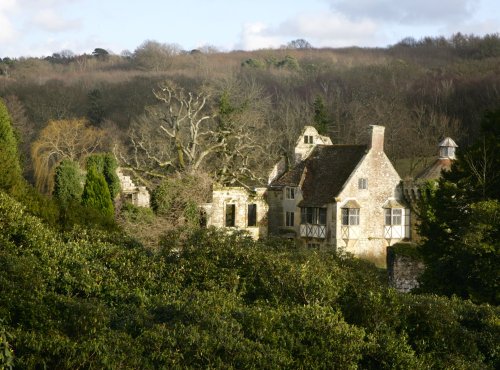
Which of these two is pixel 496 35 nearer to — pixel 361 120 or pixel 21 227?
pixel 361 120

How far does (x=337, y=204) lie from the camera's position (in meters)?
44.5

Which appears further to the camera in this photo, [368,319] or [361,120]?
[361,120]

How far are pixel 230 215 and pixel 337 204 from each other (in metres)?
5.44

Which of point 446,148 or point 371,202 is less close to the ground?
point 446,148

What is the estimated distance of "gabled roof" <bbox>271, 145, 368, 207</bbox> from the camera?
4516 centimetres

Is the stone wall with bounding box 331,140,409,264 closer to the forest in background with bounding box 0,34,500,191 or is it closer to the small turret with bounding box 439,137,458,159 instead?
the small turret with bounding box 439,137,458,159

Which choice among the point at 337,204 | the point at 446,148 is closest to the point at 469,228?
the point at 337,204

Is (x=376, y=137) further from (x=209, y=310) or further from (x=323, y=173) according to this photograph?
(x=209, y=310)

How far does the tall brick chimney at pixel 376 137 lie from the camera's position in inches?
1751

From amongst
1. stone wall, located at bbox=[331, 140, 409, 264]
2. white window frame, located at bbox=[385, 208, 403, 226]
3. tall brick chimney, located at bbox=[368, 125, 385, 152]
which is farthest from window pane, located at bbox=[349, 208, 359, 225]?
tall brick chimney, located at bbox=[368, 125, 385, 152]

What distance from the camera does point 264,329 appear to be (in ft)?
51.8

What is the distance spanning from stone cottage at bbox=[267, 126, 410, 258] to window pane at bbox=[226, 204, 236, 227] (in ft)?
8.64

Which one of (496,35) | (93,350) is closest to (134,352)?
(93,350)

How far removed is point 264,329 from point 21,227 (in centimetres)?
675
